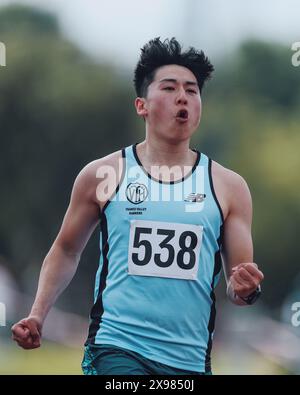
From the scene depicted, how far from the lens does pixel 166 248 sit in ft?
14.9

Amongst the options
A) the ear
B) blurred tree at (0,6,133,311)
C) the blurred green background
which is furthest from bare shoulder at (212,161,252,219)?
blurred tree at (0,6,133,311)

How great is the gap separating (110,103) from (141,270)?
576 centimetres

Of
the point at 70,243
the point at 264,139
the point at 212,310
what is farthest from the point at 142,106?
the point at 264,139

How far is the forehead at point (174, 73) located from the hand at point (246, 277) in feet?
3.45

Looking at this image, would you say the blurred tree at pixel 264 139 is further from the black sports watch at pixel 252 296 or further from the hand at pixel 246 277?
the hand at pixel 246 277

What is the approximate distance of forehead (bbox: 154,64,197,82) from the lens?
190 inches

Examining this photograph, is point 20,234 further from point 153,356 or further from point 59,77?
point 153,356

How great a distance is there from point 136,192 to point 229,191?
0.41 metres

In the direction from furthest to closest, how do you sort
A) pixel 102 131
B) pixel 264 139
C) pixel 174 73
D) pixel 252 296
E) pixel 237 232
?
1. pixel 264 139
2. pixel 102 131
3. pixel 174 73
4. pixel 237 232
5. pixel 252 296

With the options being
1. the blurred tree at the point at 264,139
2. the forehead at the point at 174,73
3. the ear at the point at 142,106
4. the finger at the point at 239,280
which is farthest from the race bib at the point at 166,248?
the blurred tree at the point at 264,139

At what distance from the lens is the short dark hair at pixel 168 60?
4.88 metres

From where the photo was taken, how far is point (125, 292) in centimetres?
447

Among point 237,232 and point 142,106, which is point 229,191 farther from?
point 142,106
